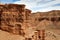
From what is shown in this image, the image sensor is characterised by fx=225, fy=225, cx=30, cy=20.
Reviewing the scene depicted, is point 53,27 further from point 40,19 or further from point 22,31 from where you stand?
point 22,31

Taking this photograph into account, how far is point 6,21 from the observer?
80.2 feet

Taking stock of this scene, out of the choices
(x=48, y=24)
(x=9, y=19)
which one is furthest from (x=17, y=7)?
(x=48, y=24)

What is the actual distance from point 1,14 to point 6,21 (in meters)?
0.93

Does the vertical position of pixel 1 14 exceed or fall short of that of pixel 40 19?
it exceeds it

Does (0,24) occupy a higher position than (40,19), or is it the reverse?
(0,24)

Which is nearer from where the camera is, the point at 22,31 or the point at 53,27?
the point at 22,31

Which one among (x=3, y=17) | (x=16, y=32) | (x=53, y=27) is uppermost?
(x=3, y=17)

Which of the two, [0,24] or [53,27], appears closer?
[0,24]

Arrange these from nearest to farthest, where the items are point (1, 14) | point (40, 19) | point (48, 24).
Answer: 1. point (1, 14)
2. point (48, 24)
3. point (40, 19)

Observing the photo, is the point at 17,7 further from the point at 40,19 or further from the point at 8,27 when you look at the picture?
the point at 40,19

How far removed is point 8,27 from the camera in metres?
24.6

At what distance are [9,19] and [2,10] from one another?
124 cm

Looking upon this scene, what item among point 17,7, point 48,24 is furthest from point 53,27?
point 17,7

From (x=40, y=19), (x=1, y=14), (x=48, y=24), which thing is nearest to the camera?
(x=1, y=14)
